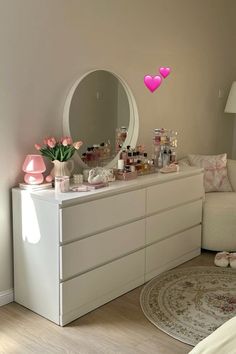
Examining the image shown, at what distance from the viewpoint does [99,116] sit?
3.32m

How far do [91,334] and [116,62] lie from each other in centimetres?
201

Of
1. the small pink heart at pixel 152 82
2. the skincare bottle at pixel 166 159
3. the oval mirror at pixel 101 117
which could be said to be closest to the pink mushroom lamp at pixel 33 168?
the oval mirror at pixel 101 117

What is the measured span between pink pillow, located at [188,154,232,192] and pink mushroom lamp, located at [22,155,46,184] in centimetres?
173

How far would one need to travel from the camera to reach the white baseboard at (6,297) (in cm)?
290

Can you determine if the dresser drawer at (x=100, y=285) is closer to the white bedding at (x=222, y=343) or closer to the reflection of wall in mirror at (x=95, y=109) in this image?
the reflection of wall in mirror at (x=95, y=109)

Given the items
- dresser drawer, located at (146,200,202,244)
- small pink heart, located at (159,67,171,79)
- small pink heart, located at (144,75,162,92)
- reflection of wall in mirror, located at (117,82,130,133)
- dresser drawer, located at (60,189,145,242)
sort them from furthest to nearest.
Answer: small pink heart, located at (159,67,171,79) → small pink heart, located at (144,75,162,92) → reflection of wall in mirror, located at (117,82,130,133) → dresser drawer, located at (146,200,202,244) → dresser drawer, located at (60,189,145,242)

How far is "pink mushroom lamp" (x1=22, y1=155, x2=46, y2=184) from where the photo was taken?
280 cm

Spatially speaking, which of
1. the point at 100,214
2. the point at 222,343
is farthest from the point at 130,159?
the point at 222,343

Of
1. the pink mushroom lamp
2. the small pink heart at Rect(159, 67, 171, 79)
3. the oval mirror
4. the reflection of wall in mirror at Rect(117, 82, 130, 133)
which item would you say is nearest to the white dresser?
the pink mushroom lamp

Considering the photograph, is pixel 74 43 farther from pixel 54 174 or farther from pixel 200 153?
pixel 200 153

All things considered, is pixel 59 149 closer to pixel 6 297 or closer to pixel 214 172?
pixel 6 297

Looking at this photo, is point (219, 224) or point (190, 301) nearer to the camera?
point (190, 301)

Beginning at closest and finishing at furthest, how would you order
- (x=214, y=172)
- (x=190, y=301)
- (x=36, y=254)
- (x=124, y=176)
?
1. (x=36, y=254)
2. (x=190, y=301)
3. (x=124, y=176)
4. (x=214, y=172)

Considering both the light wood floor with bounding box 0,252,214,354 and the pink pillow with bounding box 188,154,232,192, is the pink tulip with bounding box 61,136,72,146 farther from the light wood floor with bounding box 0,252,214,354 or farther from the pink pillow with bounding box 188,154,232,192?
the pink pillow with bounding box 188,154,232,192
